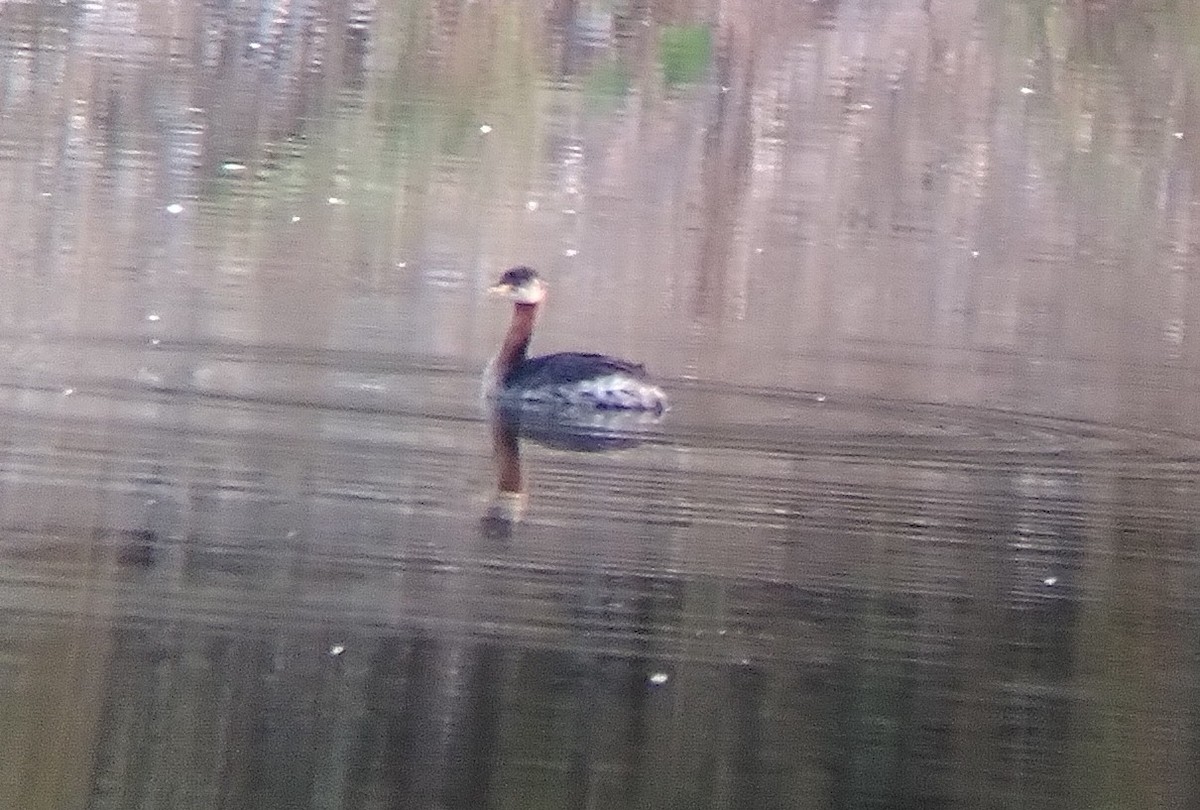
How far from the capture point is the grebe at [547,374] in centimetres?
185

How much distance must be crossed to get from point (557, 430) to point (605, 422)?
0.18 feet

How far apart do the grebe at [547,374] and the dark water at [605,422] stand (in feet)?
0.15

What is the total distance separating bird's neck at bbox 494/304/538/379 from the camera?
6.39ft

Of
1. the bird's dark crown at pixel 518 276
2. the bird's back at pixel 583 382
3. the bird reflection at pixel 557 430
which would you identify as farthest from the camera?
the bird's dark crown at pixel 518 276

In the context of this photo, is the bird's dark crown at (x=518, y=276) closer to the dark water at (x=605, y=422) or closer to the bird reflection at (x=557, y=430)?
the dark water at (x=605, y=422)

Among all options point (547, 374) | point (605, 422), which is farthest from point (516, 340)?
point (605, 422)

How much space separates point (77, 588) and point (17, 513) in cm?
19

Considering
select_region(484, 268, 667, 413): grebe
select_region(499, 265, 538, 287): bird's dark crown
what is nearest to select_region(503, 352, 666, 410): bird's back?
select_region(484, 268, 667, 413): grebe

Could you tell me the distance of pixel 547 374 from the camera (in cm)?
190

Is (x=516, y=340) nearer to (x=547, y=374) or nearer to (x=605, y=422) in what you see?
(x=547, y=374)

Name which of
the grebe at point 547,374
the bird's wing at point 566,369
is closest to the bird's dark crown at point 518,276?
the grebe at point 547,374

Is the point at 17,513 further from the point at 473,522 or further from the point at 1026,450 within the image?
the point at 1026,450

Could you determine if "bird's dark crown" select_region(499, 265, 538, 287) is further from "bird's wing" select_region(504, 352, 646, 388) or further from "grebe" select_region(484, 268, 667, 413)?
"bird's wing" select_region(504, 352, 646, 388)

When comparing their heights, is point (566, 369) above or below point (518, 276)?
below
